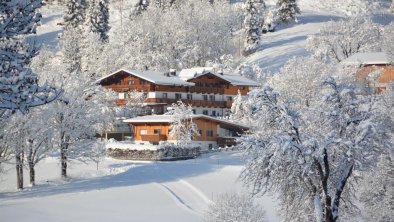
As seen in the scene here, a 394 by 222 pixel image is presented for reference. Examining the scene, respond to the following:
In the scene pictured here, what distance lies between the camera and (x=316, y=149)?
1728 centimetres

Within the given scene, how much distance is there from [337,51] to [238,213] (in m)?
68.9

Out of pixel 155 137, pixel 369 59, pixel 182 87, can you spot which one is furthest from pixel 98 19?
pixel 369 59

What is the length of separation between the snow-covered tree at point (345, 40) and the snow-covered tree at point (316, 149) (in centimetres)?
6455

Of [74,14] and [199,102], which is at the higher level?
[74,14]

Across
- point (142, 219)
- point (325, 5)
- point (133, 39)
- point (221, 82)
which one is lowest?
point (142, 219)

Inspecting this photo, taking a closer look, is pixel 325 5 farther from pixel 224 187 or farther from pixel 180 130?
pixel 224 187

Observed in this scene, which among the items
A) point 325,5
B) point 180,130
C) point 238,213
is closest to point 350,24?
point 180,130

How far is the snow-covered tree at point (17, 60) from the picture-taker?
9.08 meters

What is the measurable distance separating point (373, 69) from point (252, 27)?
32.9 m

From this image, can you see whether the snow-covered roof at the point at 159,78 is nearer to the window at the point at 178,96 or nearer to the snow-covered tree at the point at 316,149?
the window at the point at 178,96

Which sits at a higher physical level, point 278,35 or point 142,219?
point 278,35

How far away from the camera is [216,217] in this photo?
2080cm

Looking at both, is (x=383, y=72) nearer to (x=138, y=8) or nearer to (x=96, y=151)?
(x=96, y=151)

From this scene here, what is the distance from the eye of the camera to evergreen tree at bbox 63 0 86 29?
10619 centimetres
